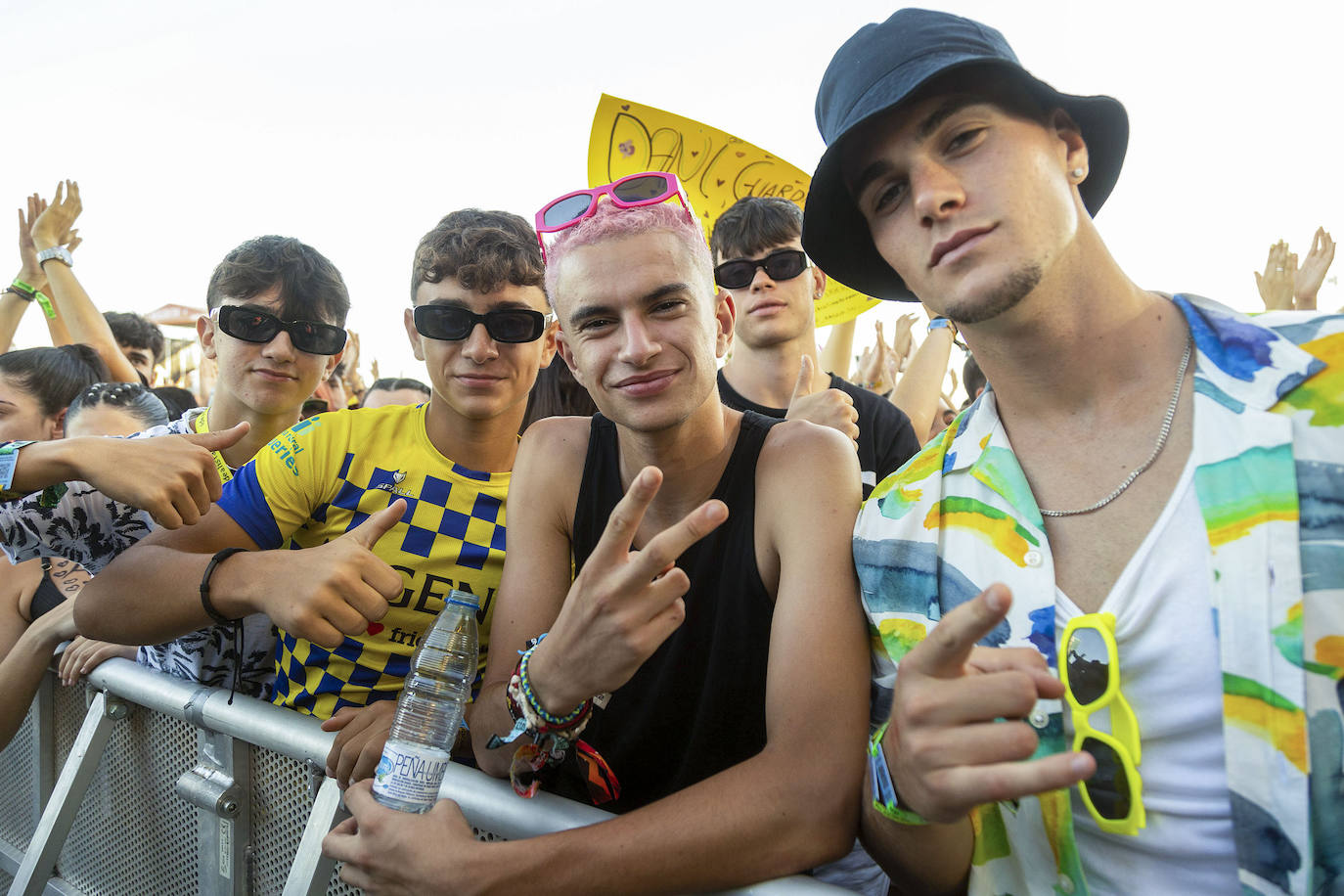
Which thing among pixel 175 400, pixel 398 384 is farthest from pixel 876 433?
pixel 175 400

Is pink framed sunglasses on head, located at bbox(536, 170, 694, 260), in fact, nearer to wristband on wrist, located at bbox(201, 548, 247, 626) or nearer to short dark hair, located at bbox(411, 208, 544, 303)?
short dark hair, located at bbox(411, 208, 544, 303)

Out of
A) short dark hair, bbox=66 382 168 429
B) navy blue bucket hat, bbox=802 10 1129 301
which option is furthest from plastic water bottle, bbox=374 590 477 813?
short dark hair, bbox=66 382 168 429

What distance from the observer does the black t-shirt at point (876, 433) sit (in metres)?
3.50

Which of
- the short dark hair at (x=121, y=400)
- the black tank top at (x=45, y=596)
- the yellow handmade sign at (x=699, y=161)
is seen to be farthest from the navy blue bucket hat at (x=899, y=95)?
the black tank top at (x=45, y=596)

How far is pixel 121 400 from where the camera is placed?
3.67 metres

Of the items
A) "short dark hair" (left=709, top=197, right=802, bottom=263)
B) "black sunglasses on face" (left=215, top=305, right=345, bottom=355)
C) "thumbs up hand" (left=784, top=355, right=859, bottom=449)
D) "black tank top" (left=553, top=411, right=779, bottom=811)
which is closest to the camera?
"black tank top" (left=553, top=411, right=779, bottom=811)

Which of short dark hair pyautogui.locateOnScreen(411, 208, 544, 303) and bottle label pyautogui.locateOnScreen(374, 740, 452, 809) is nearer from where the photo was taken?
bottle label pyautogui.locateOnScreen(374, 740, 452, 809)

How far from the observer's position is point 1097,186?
215cm

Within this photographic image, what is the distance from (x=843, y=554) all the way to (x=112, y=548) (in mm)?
2446

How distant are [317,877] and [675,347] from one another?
157 cm

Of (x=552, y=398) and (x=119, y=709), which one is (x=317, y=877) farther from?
(x=552, y=398)

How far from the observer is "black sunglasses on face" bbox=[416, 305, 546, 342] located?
2652 mm

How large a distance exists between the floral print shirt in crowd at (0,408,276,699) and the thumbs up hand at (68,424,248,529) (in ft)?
1.38

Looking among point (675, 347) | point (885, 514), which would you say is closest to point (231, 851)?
point (675, 347)
